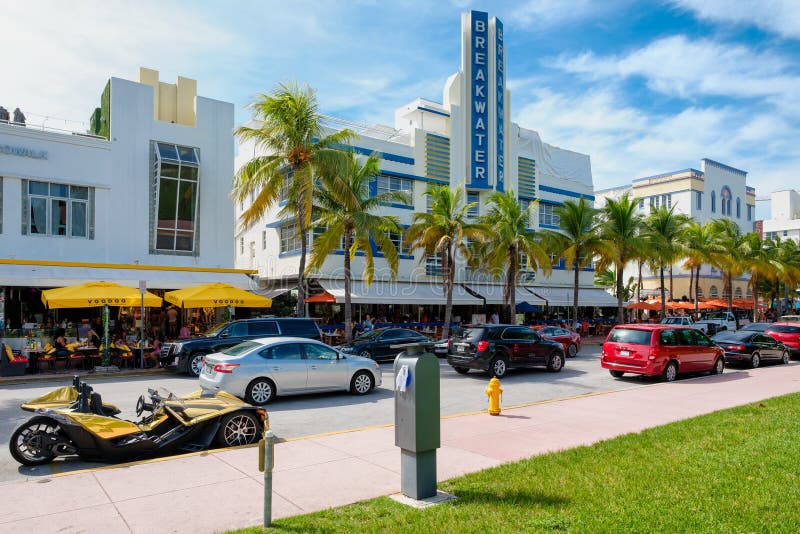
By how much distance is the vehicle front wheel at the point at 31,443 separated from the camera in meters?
7.39

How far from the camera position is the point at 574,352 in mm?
25188

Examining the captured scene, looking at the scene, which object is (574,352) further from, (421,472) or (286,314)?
(421,472)

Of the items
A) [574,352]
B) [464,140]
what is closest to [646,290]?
[464,140]

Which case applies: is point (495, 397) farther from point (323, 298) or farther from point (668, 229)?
point (668, 229)

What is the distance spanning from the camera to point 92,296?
58.3 ft

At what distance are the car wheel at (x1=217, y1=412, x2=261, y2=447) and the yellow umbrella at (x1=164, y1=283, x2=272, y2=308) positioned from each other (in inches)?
459

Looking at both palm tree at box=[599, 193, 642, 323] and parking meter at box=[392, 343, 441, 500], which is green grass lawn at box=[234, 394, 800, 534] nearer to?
parking meter at box=[392, 343, 441, 500]

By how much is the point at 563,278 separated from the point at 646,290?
80.7 ft

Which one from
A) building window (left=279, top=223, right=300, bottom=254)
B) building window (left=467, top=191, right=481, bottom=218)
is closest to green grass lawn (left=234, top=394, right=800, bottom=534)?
building window (left=279, top=223, right=300, bottom=254)

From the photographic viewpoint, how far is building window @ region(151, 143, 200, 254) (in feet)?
79.3

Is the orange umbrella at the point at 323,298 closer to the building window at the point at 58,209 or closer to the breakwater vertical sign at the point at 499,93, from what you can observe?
the building window at the point at 58,209

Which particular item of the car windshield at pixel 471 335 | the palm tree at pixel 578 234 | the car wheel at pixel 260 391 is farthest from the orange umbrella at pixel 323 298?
the car wheel at pixel 260 391

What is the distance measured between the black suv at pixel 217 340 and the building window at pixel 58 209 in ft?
27.2

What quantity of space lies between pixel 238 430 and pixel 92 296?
1163 cm
